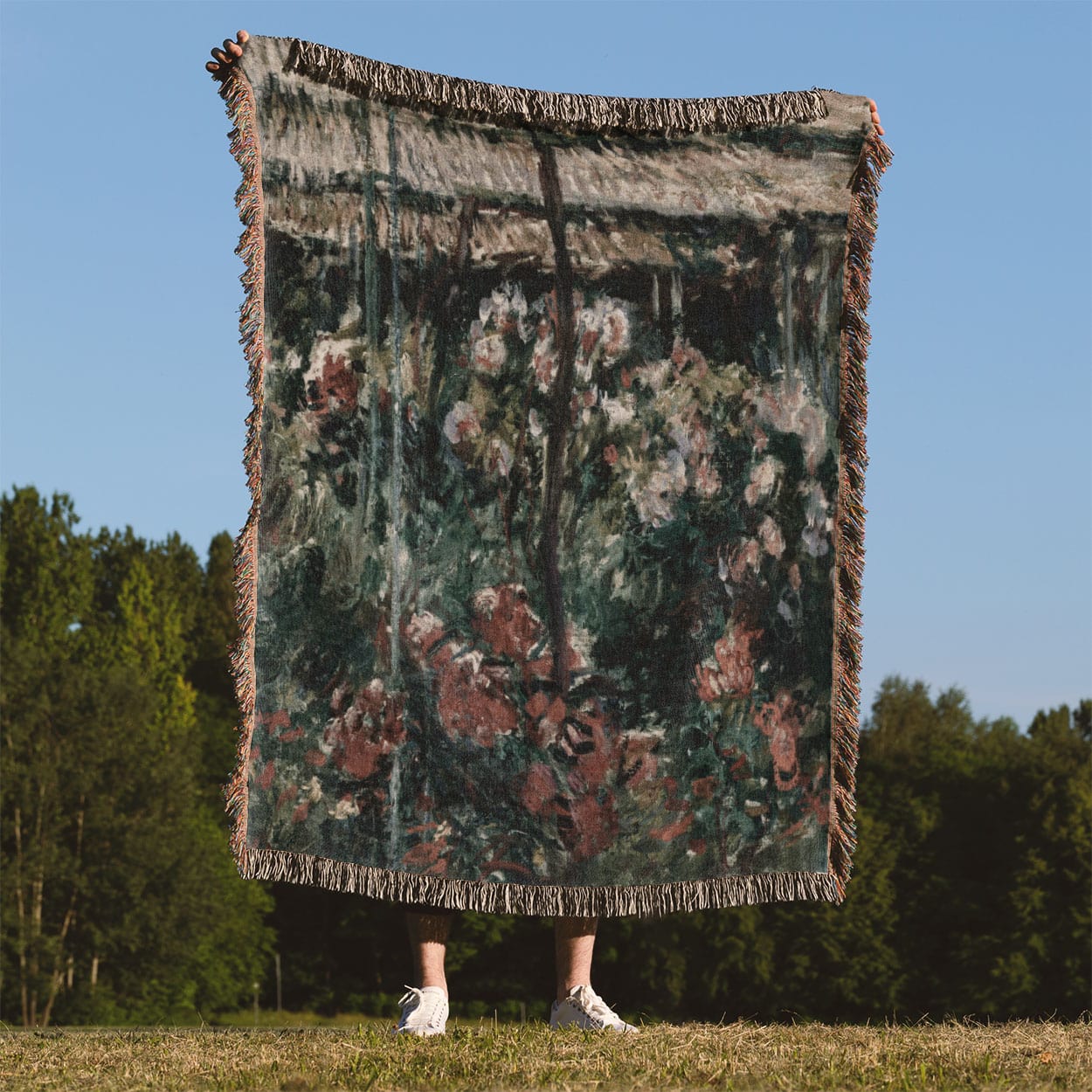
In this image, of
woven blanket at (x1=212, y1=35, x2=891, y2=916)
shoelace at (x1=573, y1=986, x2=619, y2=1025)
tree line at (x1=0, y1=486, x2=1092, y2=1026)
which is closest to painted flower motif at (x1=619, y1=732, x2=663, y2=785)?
woven blanket at (x1=212, y1=35, x2=891, y2=916)

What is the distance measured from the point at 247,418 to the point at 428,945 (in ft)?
7.40

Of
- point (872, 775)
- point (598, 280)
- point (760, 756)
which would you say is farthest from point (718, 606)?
point (872, 775)

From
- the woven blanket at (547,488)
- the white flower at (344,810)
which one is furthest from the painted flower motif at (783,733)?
the white flower at (344,810)

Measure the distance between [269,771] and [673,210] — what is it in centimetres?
301

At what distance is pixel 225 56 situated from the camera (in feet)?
20.1

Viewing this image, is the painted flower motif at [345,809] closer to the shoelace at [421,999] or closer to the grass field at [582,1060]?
the shoelace at [421,999]

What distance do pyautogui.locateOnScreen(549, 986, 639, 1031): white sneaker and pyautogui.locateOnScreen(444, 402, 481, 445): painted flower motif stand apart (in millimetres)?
2325

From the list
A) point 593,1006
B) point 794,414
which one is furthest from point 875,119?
point 593,1006

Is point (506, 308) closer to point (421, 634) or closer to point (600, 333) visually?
point (600, 333)

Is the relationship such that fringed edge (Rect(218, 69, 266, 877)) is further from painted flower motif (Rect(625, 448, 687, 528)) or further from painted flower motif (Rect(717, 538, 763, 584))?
painted flower motif (Rect(717, 538, 763, 584))

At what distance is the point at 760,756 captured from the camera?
6.42 meters

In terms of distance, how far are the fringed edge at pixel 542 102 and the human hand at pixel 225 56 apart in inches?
7.9

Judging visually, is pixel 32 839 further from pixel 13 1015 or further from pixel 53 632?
pixel 53 632

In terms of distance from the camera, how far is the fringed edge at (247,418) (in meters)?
5.87
